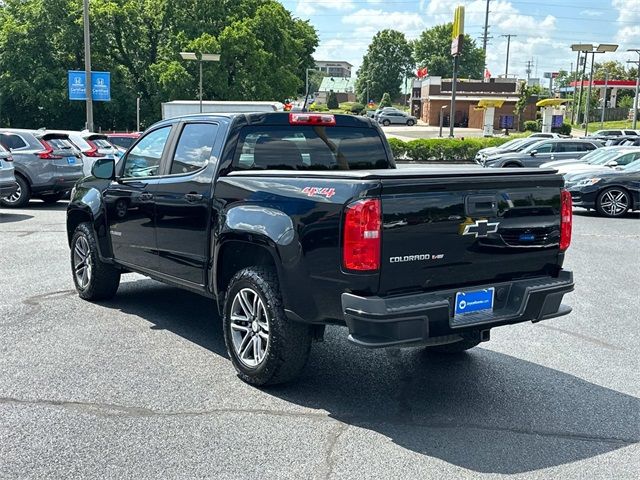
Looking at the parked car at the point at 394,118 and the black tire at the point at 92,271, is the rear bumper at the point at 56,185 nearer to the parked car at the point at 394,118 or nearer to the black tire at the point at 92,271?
the black tire at the point at 92,271

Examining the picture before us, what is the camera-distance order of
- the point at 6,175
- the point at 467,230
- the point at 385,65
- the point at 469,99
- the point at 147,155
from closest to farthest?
the point at 467,230 < the point at 147,155 < the point at 6,175 < the point at 469,99 < the point at 385,65

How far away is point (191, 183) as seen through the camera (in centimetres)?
553

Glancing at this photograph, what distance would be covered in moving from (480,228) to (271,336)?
1520mm

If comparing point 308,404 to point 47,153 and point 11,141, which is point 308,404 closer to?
point 47,153

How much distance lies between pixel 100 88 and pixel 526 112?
55693 millimetres

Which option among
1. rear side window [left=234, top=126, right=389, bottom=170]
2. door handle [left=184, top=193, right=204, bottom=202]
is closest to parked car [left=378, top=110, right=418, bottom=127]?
rear side window [left=234, top=126, right=389, bottom=170]

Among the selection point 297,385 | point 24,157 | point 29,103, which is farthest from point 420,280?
point 29,103

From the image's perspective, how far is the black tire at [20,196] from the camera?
51.2 feet

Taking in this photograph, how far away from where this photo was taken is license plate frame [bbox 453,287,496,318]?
435 cm

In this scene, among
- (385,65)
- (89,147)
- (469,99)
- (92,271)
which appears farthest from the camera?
(385,65)

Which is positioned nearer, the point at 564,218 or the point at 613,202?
the point at 564,218

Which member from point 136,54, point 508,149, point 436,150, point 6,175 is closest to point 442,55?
point 136,54

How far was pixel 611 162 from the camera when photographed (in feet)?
59.0

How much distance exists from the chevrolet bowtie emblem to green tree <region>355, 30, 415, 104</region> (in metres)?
125
